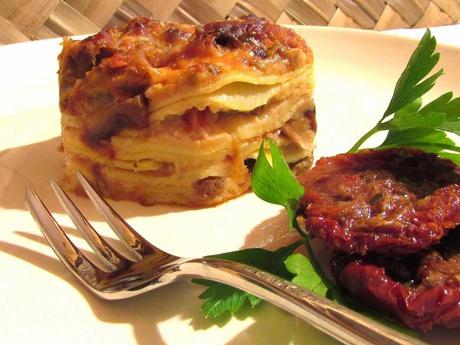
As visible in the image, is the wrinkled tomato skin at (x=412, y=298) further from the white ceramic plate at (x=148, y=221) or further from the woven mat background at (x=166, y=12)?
the woven mat background at (x=166, y=12)

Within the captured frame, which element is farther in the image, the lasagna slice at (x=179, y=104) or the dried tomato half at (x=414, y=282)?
the lasagna slice at (x=179, y=104)

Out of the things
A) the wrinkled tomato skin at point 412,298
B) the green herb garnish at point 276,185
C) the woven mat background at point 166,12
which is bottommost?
the wrinkled tomato skin at point 412,298

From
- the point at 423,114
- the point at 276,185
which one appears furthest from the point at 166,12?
the point at 276,185

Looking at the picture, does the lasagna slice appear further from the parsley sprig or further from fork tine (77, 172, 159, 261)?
the parsley sprig

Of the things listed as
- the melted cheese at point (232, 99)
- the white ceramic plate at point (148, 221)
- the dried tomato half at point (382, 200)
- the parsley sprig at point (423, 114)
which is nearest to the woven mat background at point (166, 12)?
the white ceramic plate at point (148, 221)

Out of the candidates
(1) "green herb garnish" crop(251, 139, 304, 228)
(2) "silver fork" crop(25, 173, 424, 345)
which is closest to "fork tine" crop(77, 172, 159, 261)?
(2) "silver fork" crop(25, 173, 424, 345)

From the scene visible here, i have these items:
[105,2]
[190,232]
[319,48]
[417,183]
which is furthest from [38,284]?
[105,2]

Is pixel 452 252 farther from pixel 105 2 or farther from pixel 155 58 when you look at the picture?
pixel 105 2
